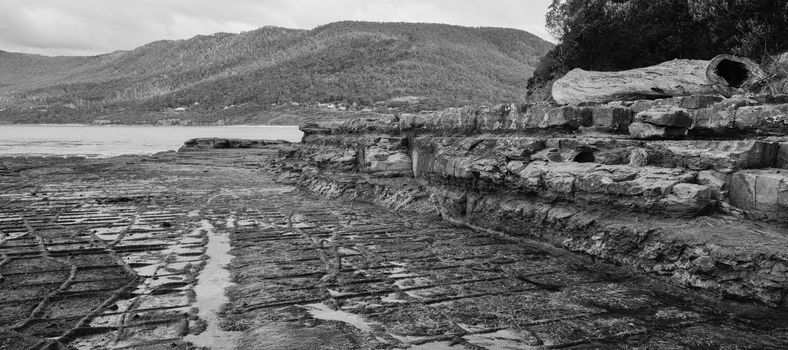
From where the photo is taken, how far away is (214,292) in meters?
5.65

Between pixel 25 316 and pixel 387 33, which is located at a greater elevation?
pixel 387 33

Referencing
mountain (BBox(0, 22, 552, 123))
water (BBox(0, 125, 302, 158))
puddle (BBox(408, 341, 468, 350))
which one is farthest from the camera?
mountain (BBox(0, 22, 552, 123))

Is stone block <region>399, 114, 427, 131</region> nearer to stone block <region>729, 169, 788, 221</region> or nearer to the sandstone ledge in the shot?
the sandstone ledge

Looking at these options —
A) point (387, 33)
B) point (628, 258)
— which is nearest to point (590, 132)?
point (628, 258)

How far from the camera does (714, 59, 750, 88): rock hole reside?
9.30 meters

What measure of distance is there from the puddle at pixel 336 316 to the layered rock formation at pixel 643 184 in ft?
10.6

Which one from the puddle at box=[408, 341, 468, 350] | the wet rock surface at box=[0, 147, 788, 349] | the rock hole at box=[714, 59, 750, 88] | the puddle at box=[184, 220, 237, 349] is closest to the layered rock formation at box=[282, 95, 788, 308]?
the wet rock surface at box=[0, 147, 788, 349]

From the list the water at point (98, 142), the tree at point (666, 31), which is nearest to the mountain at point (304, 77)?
the water at point (98, 142)

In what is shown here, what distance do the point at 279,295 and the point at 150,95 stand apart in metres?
134

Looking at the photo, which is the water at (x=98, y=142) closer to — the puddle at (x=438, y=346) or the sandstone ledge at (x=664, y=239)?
the sandstone ledge at (x=664, y=239)

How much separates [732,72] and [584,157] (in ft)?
11.3

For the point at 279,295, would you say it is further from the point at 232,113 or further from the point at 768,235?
the point at 232,113

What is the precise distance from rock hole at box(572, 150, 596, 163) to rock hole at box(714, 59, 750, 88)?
3.01 meters

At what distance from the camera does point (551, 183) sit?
25.9 ft
